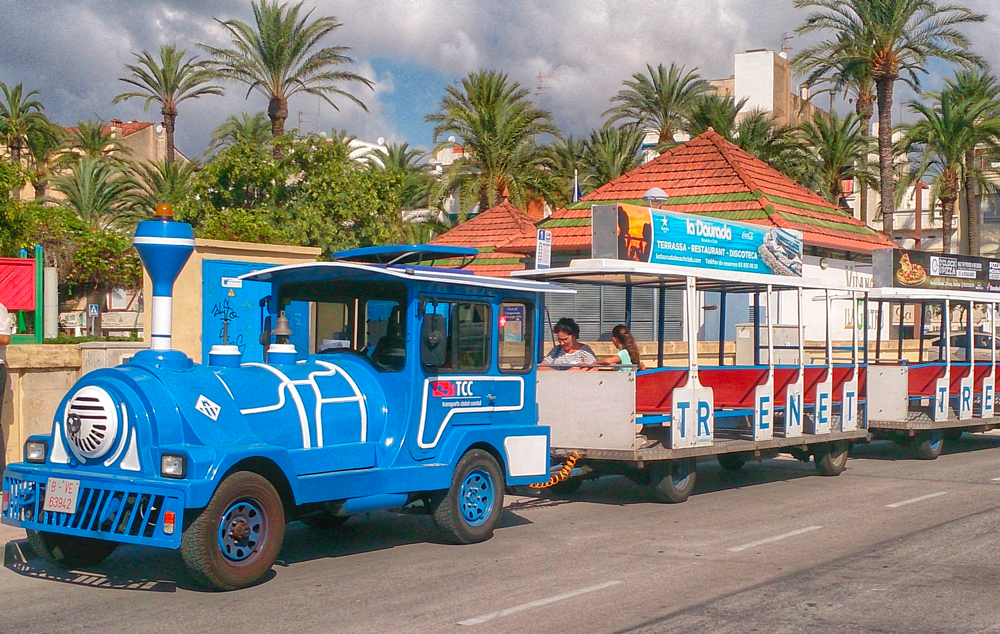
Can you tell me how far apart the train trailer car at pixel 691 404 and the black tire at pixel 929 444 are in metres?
2.23

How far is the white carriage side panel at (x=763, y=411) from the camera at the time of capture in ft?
39.8

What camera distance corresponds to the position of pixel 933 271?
57.1 ft

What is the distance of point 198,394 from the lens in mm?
7184

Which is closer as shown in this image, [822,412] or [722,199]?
[822,412]

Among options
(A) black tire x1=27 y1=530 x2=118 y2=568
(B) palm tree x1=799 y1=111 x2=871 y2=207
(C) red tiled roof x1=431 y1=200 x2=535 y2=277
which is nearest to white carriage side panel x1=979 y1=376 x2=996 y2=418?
(A) black tire x1=27 y1=530 x2=118 y2=568

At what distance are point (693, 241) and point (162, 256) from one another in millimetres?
6269

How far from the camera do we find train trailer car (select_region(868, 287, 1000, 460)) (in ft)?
50.3

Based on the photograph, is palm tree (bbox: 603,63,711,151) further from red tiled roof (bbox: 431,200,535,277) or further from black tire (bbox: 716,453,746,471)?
black tire (bbox: 716,453,746,471)

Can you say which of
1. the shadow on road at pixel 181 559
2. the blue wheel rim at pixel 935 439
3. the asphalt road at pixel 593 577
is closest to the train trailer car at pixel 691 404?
the asphalt road at pixel 593 577

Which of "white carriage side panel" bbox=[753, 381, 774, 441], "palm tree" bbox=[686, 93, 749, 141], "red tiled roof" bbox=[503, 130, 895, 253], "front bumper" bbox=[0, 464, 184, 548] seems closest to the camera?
"front bumper" bbox=[0, 464, 184, 548]

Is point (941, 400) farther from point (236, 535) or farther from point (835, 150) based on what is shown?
point (835, 150)

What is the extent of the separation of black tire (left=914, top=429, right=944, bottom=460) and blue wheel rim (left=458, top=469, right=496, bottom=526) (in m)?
9.02

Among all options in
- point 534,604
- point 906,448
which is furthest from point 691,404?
point 906,448

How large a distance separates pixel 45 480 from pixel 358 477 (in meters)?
2.07
